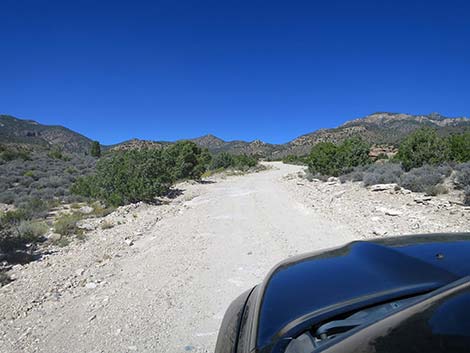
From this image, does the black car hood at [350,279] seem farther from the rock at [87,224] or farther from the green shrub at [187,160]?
the green shrub at [187,160]

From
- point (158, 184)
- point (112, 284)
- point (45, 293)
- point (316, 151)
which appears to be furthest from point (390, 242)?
point (316, 151)

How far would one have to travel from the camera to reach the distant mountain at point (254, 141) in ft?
249

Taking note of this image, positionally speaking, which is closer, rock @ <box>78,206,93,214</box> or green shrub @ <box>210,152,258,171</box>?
rock @ <box>78,206,93,214</box>

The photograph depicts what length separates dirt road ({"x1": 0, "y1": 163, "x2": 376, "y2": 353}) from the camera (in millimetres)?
3510

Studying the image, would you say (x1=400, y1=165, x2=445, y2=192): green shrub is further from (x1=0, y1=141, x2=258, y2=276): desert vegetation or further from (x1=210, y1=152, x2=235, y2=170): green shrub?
(x1=210, y1=152, x2=235, y2=170): green shrub

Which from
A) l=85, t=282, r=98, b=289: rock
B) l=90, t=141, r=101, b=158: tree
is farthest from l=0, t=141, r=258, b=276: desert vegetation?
l=90, t=141, r=101, b=158: tree

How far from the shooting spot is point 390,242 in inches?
102

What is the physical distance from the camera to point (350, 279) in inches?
74.6

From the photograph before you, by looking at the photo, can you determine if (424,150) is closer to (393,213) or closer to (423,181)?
(423,181)

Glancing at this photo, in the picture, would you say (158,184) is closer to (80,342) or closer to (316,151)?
(80,342)

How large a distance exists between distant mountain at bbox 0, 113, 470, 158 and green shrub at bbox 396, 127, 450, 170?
51522mm

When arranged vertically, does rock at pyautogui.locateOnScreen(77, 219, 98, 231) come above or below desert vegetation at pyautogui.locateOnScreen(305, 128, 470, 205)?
below

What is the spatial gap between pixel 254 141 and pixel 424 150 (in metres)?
119

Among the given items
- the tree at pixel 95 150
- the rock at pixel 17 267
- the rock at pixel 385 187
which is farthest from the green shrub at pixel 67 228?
the tree at pixel 95 150
